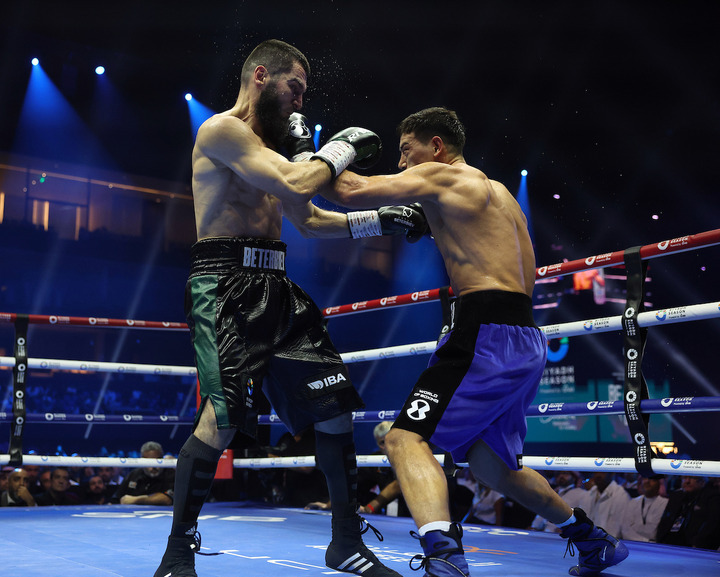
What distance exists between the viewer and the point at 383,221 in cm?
241

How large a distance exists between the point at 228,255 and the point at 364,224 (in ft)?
1.80

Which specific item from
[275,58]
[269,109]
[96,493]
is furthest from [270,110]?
[96,493]

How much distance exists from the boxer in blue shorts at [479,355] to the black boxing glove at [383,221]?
0.33 meters

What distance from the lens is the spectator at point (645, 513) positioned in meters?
4.67

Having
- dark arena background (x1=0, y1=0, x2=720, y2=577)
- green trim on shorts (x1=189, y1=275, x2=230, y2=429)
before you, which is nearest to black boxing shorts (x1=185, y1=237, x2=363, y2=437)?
green trim on shorts (x1=189, y1=275, x2=230, y2=429)

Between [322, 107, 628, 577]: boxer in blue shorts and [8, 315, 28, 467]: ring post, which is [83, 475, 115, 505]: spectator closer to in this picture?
[8, 315, 28, 467]: ring post

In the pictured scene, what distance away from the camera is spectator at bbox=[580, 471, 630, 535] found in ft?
16.1

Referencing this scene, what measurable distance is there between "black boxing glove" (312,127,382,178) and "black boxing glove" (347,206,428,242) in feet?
0.57

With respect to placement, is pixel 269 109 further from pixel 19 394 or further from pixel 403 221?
pixel 19 394

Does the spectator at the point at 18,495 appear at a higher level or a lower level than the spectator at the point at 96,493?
higher

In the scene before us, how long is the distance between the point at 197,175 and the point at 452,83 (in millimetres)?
8579

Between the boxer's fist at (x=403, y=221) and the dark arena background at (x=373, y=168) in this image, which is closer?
the boxer's fist at (x=403, y=221)

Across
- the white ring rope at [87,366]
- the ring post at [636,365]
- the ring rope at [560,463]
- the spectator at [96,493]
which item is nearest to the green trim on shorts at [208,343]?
the ring rope at [560,463]

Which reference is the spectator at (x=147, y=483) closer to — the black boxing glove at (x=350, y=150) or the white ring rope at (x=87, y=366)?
the white ring rope at (x=87, y=366)
